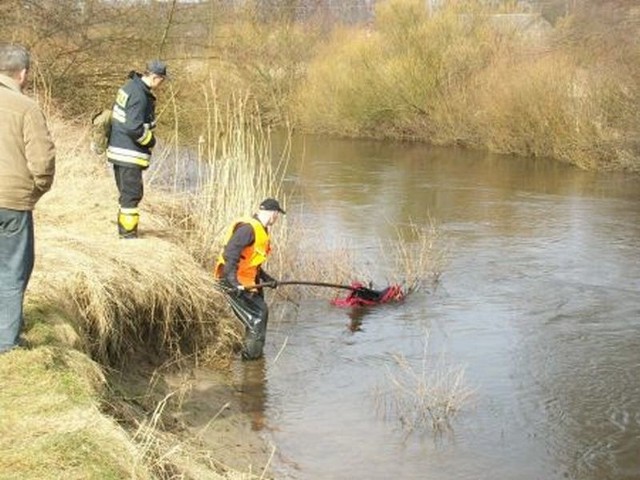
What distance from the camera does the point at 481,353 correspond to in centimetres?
935

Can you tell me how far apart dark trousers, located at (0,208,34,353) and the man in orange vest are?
10.5ft

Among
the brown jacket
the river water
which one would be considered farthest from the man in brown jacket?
the river water

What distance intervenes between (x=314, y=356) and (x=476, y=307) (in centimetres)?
298

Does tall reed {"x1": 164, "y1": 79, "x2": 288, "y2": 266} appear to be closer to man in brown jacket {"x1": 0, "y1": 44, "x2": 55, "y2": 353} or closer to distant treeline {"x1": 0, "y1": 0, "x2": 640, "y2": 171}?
distant treeline {"x1": 0, "y1": 0, "x2": 640, "y2": 171}

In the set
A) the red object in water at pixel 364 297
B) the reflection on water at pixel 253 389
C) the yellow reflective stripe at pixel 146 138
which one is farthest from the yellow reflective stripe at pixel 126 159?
the red object in water at pixel 364 297

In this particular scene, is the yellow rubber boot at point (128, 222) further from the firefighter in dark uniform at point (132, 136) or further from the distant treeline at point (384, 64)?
the distant treeline at point (384, 64)

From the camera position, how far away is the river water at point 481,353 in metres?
6.73

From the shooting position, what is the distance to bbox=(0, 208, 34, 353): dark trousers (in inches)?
193

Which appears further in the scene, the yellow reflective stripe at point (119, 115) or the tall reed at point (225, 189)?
the tall reed at point (225, 189)

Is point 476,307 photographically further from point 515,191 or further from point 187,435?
point 515,191

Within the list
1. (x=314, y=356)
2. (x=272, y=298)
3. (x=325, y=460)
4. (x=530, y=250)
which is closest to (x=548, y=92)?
(x=530, y=250)

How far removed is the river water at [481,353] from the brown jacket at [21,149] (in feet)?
8.64

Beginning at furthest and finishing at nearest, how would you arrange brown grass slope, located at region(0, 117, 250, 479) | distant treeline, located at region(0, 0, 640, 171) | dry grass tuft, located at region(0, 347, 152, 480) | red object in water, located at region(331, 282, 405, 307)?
distant treeline, located at region(0, 0, 640, 171), red object in water, located at region(331, 282, 405, 307), brown grass slope, located at region(0, 117, 250, 479), dry grass tuft, located at region(0, 347, 152, 480)

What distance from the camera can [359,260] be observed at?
523 inches
